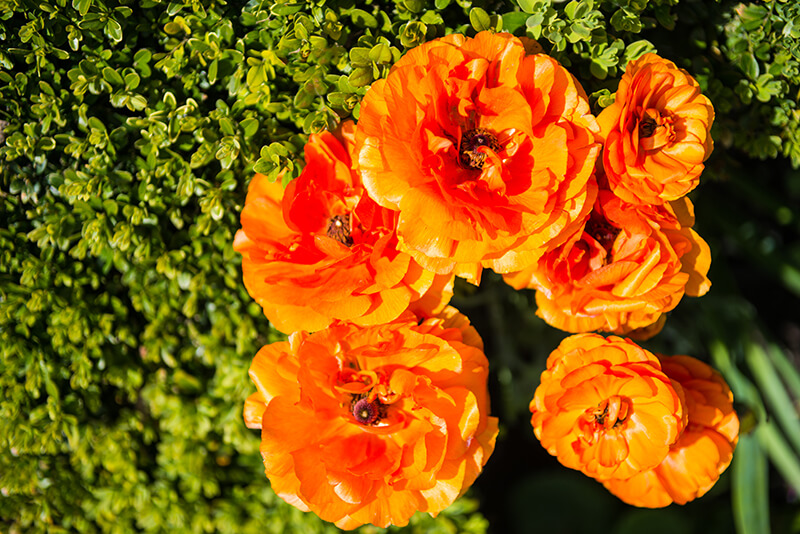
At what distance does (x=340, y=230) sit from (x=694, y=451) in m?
0.69

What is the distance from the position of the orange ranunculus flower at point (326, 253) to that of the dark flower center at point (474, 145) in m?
0.14

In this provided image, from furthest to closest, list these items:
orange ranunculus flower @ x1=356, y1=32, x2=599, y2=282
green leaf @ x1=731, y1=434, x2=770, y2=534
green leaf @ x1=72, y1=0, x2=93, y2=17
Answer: green leaf @ x1=731, y1=434, x2=770, y2=534
green leaf @ x1=72, y1=0, x2=93, y2=17
orange ranunculus flower @ x1=356, y1=32, x2=599, y2=282

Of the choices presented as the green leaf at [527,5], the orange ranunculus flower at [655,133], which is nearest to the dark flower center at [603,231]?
the orange ranunculus flower at [655,133]

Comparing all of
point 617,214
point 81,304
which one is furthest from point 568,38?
point 81,304

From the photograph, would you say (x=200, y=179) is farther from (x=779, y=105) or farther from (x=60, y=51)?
(x=779, y=105)

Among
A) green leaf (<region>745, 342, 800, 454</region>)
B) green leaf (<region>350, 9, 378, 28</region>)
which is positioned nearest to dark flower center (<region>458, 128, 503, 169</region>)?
green leaf (<region>350, 9, 378, 28</region>)

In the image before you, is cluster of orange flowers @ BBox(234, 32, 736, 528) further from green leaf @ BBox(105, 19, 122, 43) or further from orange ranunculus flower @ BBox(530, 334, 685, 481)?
green leaf @ BBox(105, 19, 122, 43)

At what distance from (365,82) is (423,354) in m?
0.42

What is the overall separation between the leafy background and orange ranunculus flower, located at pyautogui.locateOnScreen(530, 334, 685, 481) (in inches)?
13.9

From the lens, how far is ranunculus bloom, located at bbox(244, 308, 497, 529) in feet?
3.02

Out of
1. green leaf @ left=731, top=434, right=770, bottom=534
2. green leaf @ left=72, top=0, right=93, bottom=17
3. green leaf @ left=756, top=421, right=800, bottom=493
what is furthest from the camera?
green leaf @ left=756, top=421, right=800, bottom=493

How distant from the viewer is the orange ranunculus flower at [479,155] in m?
0.84

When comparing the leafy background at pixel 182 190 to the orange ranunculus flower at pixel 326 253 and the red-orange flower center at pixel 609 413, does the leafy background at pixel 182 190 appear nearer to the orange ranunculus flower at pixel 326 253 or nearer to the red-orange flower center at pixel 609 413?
the orange ranunculus flower at pixel 326 253

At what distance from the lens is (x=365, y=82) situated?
949mm
